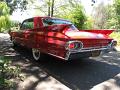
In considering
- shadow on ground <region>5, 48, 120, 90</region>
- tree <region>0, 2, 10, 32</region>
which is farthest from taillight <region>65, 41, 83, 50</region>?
tree <region>0, 2, 10, 32</region>

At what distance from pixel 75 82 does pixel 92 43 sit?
1342 mm

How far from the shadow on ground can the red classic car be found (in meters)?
0.48

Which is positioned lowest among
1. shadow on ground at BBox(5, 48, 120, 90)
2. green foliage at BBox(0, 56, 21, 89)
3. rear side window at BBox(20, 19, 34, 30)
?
shadow on ground at BBox(5, 48, 120, 90)

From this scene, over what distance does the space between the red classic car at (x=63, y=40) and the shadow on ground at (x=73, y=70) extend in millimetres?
476

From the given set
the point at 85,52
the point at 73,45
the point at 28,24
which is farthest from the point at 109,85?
the point at 28,24

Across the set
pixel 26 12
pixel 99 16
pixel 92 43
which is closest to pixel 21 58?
pixel 92 43

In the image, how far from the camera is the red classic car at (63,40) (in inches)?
231

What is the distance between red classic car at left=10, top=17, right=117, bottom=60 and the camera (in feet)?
19.2

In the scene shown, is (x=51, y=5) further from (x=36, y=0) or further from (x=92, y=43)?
(x=92, y=43)

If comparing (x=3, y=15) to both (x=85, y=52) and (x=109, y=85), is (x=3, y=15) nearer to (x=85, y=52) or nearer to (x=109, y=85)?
(x=85, y=52)

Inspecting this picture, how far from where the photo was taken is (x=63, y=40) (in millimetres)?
5875

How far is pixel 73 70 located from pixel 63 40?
1.18 m

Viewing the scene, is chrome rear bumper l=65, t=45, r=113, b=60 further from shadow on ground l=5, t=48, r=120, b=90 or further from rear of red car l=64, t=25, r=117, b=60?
shadow on ground l=5, t=48, r=120, b=90

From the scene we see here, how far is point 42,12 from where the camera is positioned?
24703 mm
